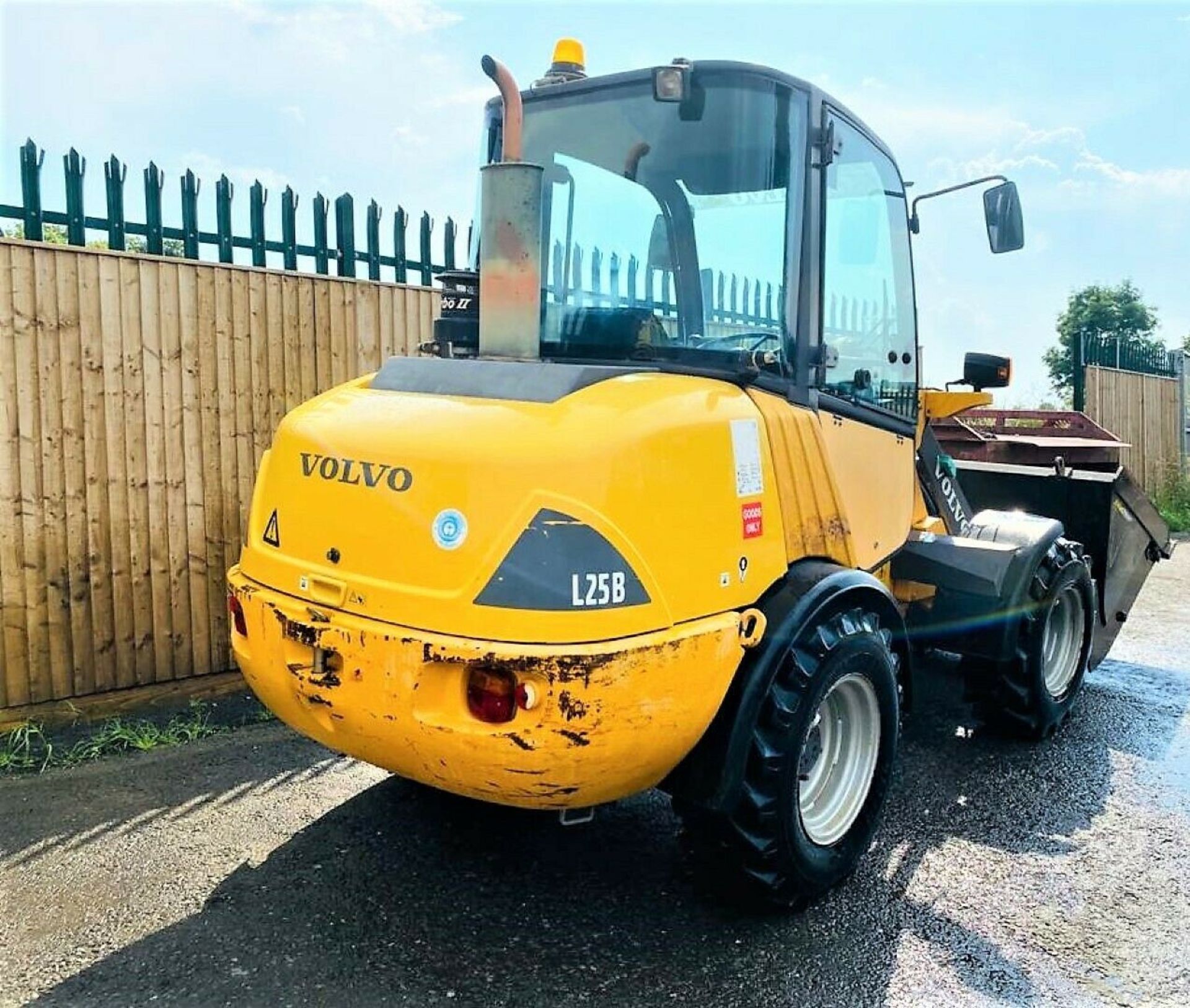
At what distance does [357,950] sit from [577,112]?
2.86m

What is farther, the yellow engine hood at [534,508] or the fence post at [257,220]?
the fence post at [257,220]

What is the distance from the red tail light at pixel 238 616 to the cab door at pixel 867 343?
6.49 feet

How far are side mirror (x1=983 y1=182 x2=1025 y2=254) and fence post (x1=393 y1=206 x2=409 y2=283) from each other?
3.17 meters

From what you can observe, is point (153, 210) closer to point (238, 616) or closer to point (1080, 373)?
point (238, 616)

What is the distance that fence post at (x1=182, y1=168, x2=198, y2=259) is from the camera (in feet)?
16.3

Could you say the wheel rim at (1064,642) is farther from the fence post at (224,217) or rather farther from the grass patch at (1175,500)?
the grass patch at (1175,500)

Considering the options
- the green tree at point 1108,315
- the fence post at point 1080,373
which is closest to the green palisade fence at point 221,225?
the fence post at point 1080,373

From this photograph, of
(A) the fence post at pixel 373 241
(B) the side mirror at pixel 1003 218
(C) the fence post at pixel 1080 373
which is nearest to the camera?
(B) the side mirror at pixel 1003 218

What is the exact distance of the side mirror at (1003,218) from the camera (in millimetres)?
4109

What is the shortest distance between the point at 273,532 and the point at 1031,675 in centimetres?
337

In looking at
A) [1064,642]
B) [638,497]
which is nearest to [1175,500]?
[1064,642]

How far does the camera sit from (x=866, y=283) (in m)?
3.93

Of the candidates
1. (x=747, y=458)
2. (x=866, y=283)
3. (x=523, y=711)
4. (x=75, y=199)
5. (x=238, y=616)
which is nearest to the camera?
(x=523, y=711)

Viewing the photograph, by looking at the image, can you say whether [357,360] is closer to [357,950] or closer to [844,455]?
[844,455]
